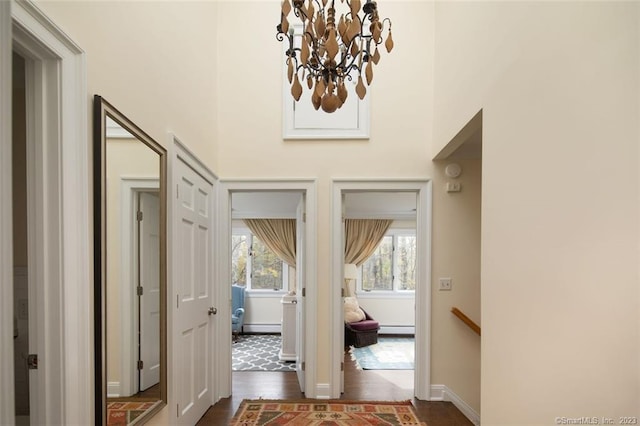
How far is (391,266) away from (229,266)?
4085 millimetres

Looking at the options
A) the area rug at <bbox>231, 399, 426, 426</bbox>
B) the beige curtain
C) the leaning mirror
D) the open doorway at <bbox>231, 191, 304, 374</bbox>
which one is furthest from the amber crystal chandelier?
the beige curtain

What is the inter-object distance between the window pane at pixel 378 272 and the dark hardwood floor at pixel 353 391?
7.75 ft

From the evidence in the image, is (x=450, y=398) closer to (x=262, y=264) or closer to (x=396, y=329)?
(x=396, y=329)

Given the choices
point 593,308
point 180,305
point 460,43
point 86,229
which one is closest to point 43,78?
point 86,229

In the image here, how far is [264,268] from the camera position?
267 inches

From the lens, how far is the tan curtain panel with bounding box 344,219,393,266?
6.67 m

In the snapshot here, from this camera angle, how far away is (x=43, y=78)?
1.26 metres

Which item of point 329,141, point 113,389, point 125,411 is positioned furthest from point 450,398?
point 113,389

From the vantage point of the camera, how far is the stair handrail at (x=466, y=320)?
3.22 m

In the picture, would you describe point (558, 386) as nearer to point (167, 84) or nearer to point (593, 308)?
point (593, 308)

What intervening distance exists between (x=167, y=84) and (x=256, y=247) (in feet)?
15.7

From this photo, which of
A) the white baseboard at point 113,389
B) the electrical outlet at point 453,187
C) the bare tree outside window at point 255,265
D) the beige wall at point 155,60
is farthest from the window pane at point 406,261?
the white baseboard at point 113,389

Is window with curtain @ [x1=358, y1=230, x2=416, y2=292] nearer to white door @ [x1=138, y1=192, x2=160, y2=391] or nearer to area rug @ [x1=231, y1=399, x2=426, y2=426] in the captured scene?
area rug @ [x1=231, y1=399, x2=426, y2=426]

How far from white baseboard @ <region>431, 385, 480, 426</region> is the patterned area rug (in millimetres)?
1708
